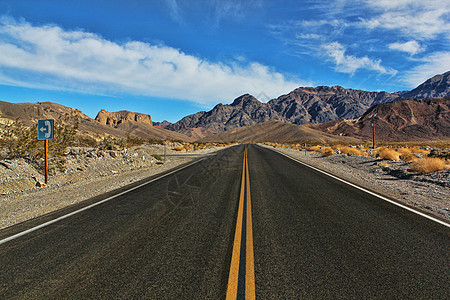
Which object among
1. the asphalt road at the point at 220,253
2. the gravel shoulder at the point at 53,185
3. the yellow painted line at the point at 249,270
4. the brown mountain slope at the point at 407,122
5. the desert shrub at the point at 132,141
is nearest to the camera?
the yellow painted line at the point at 249,270

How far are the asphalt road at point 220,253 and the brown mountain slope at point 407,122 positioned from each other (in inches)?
5513

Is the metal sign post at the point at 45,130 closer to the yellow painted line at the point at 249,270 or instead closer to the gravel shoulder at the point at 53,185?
the gravel shoulder at the point at 53,185

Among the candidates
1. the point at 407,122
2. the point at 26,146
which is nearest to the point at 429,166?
the point at 26,146

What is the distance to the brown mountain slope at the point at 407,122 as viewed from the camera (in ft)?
392

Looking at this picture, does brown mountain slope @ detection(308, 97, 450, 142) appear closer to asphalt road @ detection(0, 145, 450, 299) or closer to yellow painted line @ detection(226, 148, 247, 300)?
asphalt road @ detection(0, 145, 450, 299)

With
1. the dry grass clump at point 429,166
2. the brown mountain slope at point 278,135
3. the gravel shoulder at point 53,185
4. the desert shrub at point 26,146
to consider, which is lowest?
the gravel shoulder at point 53,185

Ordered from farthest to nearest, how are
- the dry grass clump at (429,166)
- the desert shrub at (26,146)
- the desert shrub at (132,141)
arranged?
the desert shrub at (132,141) → the dry grass clump at (429,166) → the desert shrub at (26,146)

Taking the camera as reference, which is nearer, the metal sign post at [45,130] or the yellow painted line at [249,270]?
the yellow painted line at [249,270]

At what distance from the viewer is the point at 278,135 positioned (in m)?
152

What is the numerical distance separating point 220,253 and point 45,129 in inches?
410

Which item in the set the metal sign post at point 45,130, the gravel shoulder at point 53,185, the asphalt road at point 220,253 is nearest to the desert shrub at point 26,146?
the gravel shoulder at point 53,185

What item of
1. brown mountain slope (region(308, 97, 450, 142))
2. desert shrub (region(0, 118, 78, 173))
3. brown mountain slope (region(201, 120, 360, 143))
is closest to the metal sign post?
desert shrub (region(0, 118, 78, 173))

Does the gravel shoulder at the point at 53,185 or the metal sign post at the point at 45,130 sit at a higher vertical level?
the metal sign post at the point at 45,130

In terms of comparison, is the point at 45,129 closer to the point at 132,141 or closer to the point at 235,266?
the point at 235,266
